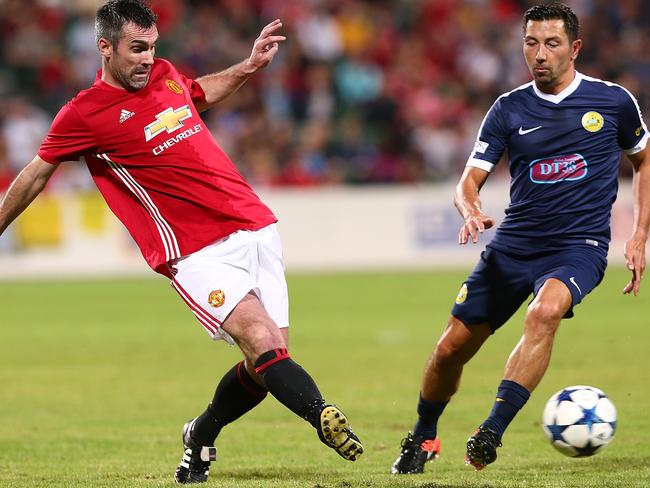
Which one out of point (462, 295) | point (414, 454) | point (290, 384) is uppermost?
point (462, 295)

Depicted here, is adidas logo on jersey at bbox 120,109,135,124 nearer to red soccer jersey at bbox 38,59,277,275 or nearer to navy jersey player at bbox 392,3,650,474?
red soccer jersey at bbox 38,59,277,275

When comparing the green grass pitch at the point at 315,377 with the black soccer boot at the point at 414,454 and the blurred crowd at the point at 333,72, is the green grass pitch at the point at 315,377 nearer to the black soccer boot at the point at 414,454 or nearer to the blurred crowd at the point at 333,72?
the black soccer boot at the point at 414,454

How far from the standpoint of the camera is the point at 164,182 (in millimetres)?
6359

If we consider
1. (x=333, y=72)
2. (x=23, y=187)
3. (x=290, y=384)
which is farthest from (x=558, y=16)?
(x=333, y=72)

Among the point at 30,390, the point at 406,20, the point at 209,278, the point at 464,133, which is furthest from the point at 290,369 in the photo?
the point at 406,20

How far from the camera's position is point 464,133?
24.0 m

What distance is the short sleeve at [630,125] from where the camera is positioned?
695cm

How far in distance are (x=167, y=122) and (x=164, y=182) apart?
329 millimetres

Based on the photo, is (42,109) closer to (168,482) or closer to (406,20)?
(406,20)

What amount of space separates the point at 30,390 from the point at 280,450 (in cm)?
371

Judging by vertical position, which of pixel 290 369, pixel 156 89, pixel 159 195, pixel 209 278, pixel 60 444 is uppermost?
pixel 156 89

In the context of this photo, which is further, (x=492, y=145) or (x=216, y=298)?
(x=492, y=145)

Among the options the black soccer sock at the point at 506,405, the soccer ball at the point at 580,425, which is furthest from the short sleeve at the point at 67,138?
the soccer ball at the point at 580,425

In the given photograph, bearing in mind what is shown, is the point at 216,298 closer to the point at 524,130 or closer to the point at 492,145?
the point at 492,145
